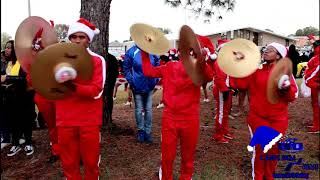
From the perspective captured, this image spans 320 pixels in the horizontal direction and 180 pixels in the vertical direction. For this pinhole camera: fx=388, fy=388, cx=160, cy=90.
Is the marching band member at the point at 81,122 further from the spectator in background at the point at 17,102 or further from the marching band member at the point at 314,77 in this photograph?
the marching band member at the point at 314,77

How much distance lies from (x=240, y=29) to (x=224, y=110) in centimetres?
3602

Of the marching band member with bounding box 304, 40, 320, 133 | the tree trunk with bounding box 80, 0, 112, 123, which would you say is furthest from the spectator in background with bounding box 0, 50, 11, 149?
the marching band member with bounding box 304, 40, 320, 133

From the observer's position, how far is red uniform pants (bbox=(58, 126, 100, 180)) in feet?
13.1

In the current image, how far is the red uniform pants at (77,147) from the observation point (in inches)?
157

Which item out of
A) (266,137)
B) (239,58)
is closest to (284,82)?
(239,58)

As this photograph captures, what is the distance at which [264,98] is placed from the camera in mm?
4406

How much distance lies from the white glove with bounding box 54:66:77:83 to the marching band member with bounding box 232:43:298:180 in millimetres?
2001

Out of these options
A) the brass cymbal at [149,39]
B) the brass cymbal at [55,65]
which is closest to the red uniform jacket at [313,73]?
the brass cymbal at [149,39]

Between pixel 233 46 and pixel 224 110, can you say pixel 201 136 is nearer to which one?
pixel 224 110

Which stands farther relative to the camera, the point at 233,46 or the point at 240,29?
the point at 240,29

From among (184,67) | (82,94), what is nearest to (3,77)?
(82,94)

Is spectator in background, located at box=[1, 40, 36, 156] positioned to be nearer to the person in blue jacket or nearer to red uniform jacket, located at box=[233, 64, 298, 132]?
the person in blue jacket

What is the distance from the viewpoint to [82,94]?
12.4 feet

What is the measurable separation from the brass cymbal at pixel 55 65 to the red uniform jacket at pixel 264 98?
1913 mm
